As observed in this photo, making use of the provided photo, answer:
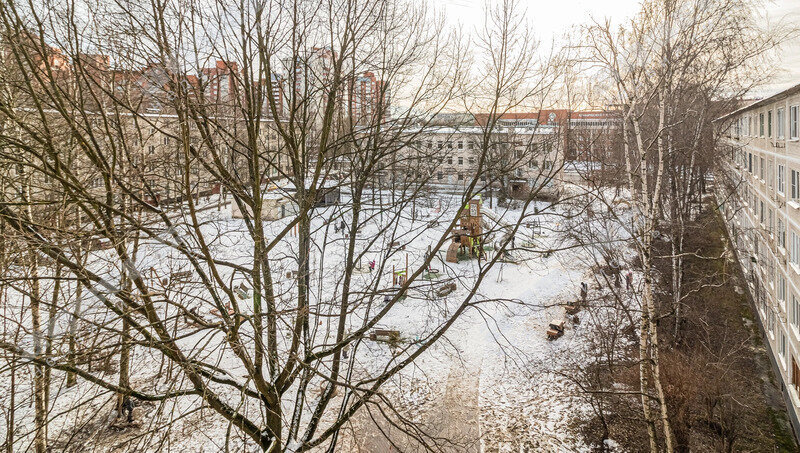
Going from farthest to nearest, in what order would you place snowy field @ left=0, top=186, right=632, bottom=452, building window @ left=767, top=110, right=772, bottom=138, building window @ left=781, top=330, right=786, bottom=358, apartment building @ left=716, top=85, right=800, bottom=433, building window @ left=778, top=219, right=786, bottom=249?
1. building window @ left=767, top=110, right=772, bottom=138
2. building window @ left=778, top=219, right=786, bottom=249
3. building window @ left=781, top=330, right=786, bottom=358
4. apartment building @ left=716, top=85, right=800, bottom=433
5. snowy field @ left=0, top=186, right=632, bottom=452

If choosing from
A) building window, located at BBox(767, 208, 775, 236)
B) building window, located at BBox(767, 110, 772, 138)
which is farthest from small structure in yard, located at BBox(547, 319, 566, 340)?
building window, located at BBox(767, 110, 772, 138)

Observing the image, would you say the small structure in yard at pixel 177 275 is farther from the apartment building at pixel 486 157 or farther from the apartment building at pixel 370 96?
the apartment building at pixel 370 96

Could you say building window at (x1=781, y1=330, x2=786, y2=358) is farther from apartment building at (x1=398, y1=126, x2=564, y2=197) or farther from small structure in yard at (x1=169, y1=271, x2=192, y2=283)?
small structure in yard at (x1=169, y1=271, x2=192, y2=283)

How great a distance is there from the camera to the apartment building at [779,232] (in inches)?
391

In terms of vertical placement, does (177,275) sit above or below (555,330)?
above

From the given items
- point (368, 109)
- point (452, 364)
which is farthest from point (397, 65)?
point (452, 364)

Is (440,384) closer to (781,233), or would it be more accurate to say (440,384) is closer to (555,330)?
(555,330)

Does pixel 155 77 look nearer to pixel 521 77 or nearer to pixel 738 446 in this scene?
pixel 521 77

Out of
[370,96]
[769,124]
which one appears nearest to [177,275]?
[370,96]

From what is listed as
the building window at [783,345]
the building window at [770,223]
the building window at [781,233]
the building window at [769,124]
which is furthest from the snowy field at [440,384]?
the building window at [769,124]

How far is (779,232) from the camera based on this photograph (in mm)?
12258

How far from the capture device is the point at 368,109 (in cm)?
659

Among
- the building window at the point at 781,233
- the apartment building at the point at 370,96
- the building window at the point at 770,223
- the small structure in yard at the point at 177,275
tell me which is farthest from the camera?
the building window at the point at 770,223

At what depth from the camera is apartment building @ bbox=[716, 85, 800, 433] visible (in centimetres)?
994
